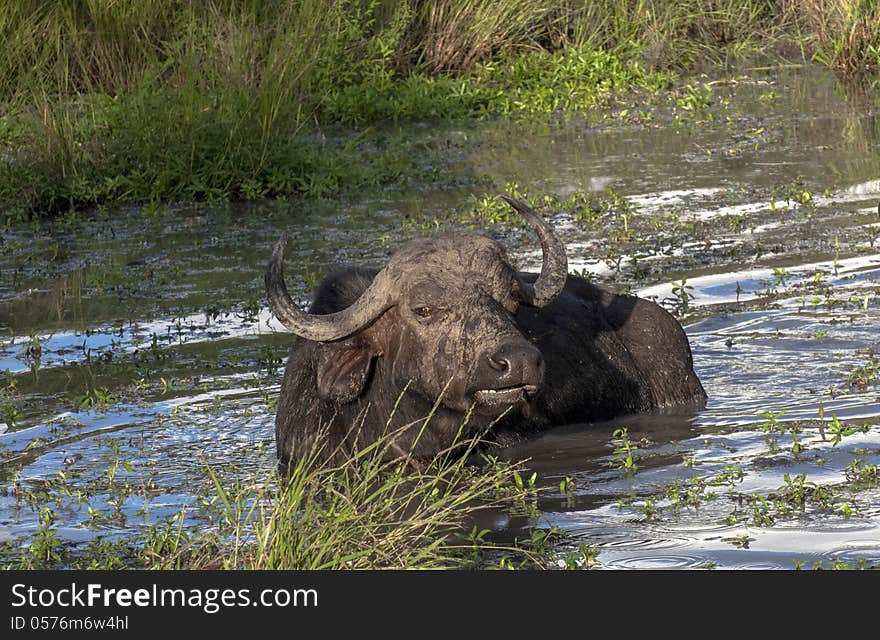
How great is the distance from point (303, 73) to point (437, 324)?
6.59m

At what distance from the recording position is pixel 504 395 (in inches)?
231

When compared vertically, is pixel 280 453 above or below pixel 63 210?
above

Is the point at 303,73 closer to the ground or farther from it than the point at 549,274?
closer to the ground

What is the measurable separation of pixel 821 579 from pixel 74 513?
2.71 metres

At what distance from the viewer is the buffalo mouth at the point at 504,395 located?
579 cm

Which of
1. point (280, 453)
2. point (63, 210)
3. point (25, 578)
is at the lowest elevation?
point (63, 210)

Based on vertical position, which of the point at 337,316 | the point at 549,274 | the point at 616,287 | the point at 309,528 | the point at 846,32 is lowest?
the point at 616,287

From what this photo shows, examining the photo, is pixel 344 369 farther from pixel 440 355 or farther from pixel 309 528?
pixel 309 528

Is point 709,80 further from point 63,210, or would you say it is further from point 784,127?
point 63,210

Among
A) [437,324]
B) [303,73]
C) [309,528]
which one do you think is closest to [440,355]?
[437,324]

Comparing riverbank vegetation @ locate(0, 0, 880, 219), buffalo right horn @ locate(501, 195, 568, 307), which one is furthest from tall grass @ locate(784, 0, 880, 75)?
buffalo right horn @ locate(501, 195, 568, 307)

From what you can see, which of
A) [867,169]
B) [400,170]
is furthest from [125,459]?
[867,169]

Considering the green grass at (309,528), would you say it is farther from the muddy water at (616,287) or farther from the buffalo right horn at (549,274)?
the buffalo right horn at (549,274)

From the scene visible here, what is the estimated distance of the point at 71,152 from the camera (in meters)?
11.4
